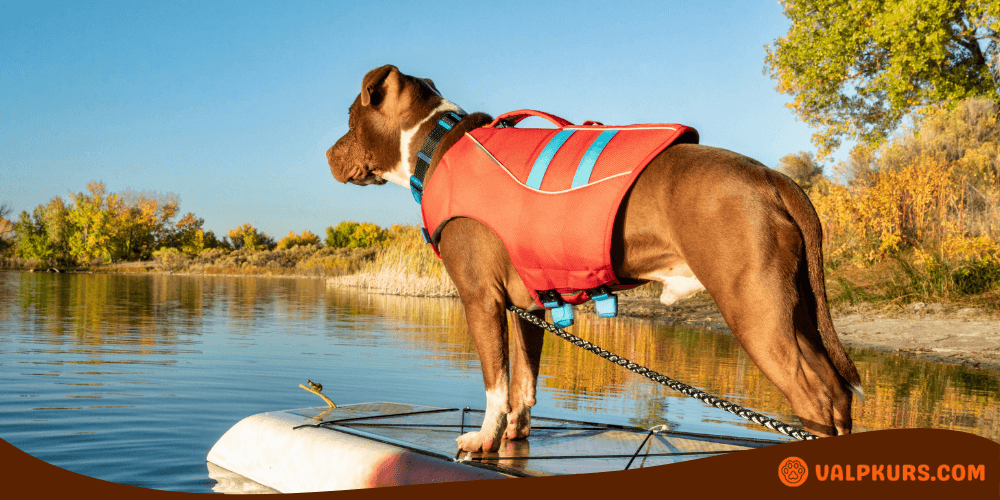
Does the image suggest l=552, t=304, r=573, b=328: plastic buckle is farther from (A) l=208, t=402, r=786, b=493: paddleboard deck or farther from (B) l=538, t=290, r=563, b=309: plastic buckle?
(A) l=208, t=402, r=786, b=493: paddleboard deck

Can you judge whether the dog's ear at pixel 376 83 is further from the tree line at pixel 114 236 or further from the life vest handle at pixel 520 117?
the tree line at pixel 114 236

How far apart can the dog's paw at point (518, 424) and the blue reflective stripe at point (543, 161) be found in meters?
1.74

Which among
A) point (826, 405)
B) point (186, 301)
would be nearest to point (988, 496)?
point (826, 405)

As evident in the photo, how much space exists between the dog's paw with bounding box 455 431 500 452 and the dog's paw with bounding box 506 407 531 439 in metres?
0.52

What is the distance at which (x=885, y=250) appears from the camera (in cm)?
1672

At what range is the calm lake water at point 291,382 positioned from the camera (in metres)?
5.77

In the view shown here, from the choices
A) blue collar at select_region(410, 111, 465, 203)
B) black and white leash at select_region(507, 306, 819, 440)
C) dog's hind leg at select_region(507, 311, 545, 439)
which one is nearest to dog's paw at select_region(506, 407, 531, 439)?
dog's hind leg at select_region(507, 311, 545, 439)

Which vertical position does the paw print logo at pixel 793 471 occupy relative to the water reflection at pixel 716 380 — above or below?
above

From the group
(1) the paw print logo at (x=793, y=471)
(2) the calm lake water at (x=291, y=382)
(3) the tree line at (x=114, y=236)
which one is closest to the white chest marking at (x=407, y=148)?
(2) the calm lake water at (x=291, y=382)

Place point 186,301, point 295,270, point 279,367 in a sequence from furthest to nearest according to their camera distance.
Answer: point 295,270 < point 186,301 < point 279,367

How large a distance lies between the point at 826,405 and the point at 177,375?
8001 mm

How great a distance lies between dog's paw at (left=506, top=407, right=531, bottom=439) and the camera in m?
4.43

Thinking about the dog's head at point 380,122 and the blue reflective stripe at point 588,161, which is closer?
the blue reflective stripe at point 588,161

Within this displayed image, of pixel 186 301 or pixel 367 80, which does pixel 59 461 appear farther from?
pixel 186 301
